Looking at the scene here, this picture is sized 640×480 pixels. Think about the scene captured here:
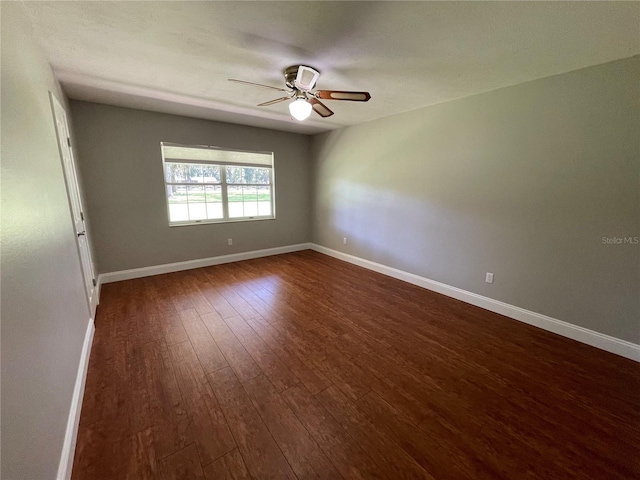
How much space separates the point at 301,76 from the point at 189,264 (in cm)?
345

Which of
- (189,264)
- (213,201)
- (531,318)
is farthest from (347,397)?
(213,201)

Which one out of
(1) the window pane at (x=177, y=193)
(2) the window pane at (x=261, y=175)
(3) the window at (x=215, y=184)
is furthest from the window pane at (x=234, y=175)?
(1) the window pane at (x=177, y=193)

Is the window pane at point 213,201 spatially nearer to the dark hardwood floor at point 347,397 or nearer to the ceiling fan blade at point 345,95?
the dark hardwood floor at point 347,397

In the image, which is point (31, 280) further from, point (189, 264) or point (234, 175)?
point (234, 175)

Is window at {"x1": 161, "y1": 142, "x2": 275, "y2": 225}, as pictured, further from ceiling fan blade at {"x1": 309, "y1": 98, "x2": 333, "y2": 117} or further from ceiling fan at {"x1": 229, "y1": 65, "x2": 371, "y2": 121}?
ceiling fan blade at {"x1": 309, "y1": 98, "x2": 333, "y2": 117}

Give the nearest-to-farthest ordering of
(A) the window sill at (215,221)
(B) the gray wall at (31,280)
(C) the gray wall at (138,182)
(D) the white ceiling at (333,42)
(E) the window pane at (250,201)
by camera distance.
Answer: (B) the gray wall at (31,280) → (D) the white ceiling at (333,42) → (C) the gray wall at (138,182) → (A) the window sill at (215,221) → (E) the window pane at (250,201)

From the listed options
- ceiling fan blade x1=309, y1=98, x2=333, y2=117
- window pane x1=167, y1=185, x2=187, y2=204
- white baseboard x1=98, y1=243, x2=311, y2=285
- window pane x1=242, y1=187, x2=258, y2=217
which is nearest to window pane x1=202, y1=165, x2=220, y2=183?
window pane x1=167, y1=185, x2=187, y2=204

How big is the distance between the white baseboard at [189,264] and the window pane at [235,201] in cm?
76

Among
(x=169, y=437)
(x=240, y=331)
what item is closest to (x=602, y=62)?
(x=240, y=331)

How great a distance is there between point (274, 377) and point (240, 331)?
0.75 meters

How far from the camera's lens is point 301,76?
7.52 ft

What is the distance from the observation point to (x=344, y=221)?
16.0 ft

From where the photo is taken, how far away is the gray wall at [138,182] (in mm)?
3443

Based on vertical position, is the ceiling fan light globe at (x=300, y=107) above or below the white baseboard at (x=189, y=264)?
above
